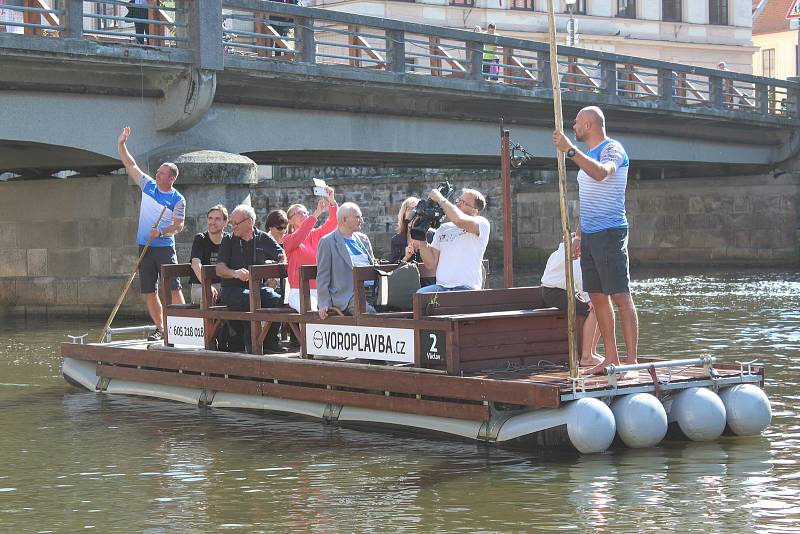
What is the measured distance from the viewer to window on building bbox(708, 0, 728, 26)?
60375mm

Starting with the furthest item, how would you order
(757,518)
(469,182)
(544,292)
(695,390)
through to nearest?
(469,182)
(544,292)
(695,390)
(757,518)

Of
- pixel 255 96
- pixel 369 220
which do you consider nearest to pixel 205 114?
pixel 255 96

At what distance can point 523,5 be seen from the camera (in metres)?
53.9

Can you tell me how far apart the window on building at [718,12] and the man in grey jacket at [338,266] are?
5102 cm

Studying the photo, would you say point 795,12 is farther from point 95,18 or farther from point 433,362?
point 433,362

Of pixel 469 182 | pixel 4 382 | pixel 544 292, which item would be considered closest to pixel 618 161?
pixel 544 292

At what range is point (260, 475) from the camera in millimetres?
9500

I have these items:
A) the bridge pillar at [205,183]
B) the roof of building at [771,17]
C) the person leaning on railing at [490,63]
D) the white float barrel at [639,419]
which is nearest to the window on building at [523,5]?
the person leaning on railing at [490,63]

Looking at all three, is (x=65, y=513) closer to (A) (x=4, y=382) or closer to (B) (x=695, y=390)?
(B) (x=695, y=390)

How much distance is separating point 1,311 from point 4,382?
9576 millimetres

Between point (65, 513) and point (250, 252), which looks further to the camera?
point (250, 252)

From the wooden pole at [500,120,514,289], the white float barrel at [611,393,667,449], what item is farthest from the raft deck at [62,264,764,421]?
the wooden pole at [500,120,514,289]

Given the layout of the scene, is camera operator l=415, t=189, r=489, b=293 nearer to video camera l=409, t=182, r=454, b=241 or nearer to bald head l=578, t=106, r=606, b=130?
video camera l=409, t=182, r=454, b=241

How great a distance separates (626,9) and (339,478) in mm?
49910
